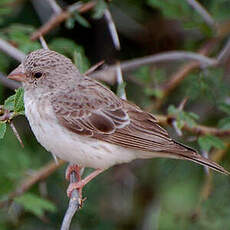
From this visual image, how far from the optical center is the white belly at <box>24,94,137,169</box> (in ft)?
15.4

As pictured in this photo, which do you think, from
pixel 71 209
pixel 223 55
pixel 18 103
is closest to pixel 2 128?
pixel 18 103

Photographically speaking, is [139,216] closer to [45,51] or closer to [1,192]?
[1,192]

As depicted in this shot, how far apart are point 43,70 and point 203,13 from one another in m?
1.76

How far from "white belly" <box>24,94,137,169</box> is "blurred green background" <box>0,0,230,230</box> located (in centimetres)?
56

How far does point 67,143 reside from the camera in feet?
15.5

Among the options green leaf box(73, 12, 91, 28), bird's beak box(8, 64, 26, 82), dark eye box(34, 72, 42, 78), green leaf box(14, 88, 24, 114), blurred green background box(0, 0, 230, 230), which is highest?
green leaf box(14, 88, 24, 114)

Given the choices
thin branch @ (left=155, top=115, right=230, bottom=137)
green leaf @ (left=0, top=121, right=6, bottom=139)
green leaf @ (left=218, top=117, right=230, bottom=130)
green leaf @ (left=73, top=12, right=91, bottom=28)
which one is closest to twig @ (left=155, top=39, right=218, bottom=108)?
thin branch @ (left=155, top=115, right=230, bottom=137)

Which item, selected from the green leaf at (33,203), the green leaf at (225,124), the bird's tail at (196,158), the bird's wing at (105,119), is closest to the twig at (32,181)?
the green leaf at (33,203)

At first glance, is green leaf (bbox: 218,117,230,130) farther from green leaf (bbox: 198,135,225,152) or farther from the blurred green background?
green leaf (bbox: 198,135,225,152)

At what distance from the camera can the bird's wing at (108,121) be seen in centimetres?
490

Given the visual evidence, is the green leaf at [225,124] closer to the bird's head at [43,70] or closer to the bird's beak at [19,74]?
the bird's head at [43,70]

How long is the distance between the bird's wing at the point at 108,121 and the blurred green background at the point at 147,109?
0.77 ft

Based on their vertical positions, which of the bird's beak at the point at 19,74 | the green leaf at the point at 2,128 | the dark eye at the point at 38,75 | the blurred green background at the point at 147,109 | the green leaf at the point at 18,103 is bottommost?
the blurred green background at the point at 147,109

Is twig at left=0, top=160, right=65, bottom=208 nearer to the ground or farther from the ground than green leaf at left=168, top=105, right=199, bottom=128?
nearer to the ground
